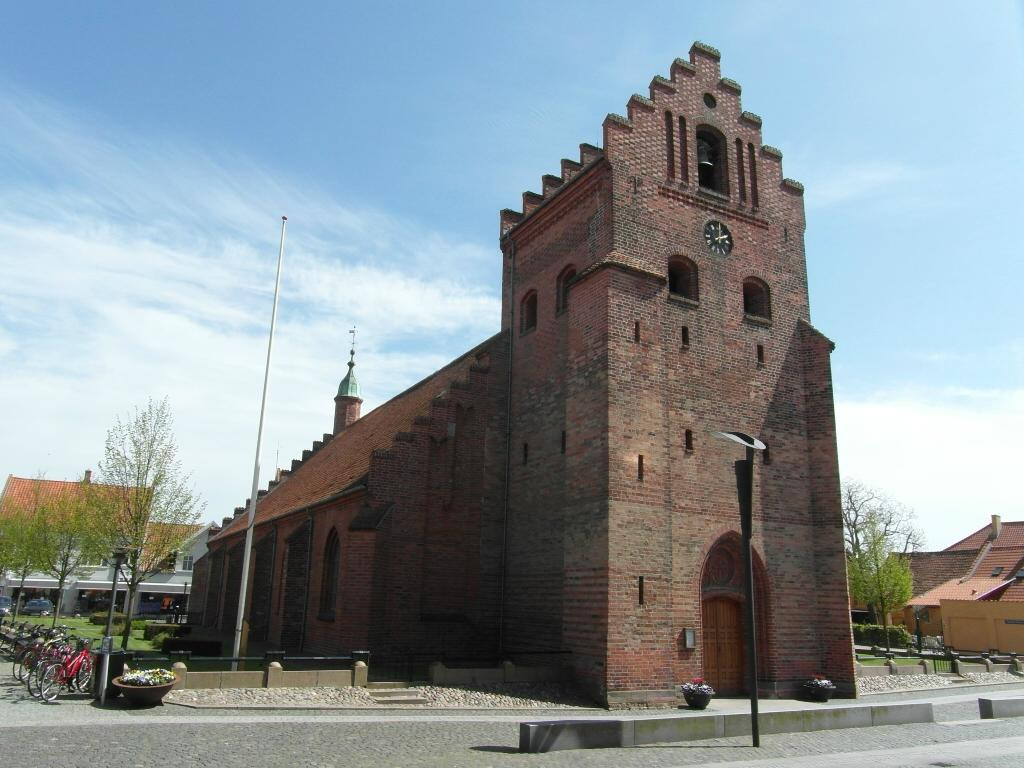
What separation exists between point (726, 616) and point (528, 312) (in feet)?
35.2

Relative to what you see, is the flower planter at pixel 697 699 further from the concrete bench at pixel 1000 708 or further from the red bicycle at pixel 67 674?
the red bicycle at pixel 67 674

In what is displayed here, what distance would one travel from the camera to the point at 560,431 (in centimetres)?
2075

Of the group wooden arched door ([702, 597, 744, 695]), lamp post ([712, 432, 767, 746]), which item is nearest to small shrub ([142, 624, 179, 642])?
wooden arched door ([702, 597, 744, 695])

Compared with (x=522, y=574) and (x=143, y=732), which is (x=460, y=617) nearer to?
(x=522, y=574)

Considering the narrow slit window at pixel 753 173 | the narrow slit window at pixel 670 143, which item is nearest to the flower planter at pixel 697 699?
the narrow slit window at pixel 670 143

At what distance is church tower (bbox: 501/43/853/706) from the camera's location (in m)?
17.6

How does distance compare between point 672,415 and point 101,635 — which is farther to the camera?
point 101,635

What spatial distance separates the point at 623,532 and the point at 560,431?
4.20m

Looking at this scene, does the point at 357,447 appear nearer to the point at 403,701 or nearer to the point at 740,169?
the point at 403,701

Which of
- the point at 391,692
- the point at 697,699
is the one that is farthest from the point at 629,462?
the point at 391,692

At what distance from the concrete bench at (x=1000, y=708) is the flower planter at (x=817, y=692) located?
3230 millimetres

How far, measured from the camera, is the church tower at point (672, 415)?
57.8ft

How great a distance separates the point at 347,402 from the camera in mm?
48969

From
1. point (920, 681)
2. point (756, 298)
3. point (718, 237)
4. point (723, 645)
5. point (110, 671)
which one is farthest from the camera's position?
point (920, 681)
